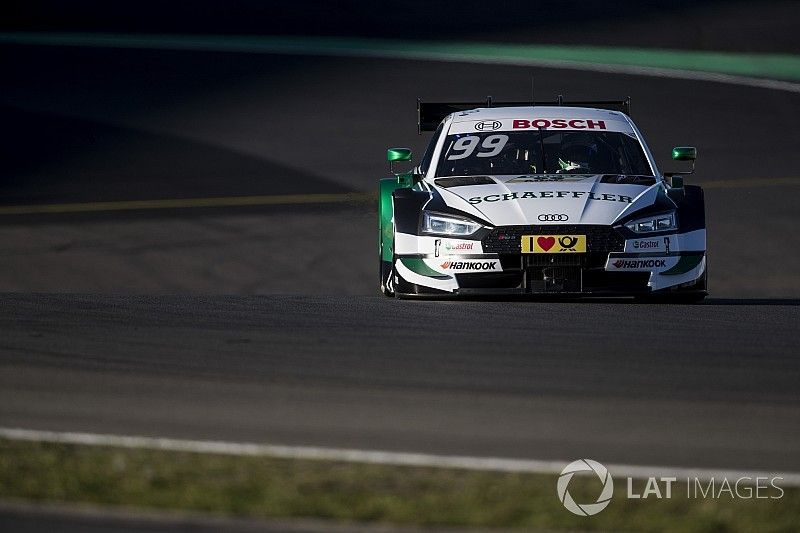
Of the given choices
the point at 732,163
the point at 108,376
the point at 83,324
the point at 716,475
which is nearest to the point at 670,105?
the point at 732,163

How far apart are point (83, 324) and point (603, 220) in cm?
344

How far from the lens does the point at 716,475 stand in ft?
18.9

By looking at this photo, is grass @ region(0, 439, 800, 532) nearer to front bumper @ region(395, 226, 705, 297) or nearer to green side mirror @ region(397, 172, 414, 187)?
front bumper @ region(395, 226, 705, 297)

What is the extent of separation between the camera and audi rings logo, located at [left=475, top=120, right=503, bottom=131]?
1346 centimetres

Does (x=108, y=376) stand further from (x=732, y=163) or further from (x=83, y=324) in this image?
(x=732, y=163)

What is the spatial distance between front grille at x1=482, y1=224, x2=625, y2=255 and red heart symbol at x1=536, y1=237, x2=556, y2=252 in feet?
0.13

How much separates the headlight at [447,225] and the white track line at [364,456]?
538 centimetres

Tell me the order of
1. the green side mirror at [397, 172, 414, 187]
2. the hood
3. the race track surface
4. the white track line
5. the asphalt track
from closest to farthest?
the white track line → the race track surface → the asphalt track → the hood → the green side mirror at [397, 172, 414, 187]

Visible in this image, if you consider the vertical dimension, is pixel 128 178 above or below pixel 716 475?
below

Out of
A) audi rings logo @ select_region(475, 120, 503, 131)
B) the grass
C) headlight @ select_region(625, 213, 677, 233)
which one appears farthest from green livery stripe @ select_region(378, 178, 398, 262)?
the grass

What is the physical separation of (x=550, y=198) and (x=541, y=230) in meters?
0.33

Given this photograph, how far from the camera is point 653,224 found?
11.8 metres

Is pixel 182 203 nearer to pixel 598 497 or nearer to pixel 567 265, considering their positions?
pixel 567 265

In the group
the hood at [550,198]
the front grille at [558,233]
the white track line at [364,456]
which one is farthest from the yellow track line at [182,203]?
the white track line at [364,456]
